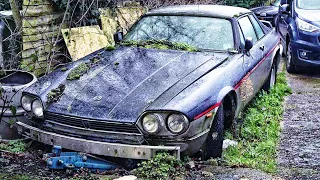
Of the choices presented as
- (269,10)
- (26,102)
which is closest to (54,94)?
(26,102)

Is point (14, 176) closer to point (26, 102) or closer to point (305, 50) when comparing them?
point (26, 102)

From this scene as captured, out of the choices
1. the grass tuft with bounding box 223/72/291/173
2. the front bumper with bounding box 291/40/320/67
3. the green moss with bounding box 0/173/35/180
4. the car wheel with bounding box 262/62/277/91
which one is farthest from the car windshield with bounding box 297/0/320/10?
the green moss with bounding box 0/173/35/180

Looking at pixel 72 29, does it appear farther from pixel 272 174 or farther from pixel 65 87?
pixel 272 174

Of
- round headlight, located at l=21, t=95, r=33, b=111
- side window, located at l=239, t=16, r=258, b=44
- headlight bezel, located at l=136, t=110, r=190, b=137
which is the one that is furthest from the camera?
side window, located at l=239, t=16, r=258, b=44

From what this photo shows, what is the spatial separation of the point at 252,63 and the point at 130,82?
6.58ft

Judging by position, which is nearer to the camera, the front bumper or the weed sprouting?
the weed sprouting

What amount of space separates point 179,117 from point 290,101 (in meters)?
3.86

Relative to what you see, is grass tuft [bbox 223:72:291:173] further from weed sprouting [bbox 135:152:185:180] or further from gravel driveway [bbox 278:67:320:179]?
weed sprouting [bbox 135:152:185:180]

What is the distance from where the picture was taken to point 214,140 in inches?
176

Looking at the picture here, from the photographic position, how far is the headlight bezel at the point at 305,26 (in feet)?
28.5

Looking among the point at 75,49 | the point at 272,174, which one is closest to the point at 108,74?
the point at 272,174

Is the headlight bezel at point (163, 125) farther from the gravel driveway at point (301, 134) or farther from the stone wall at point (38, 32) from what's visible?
the stone wall at point (38, 32)

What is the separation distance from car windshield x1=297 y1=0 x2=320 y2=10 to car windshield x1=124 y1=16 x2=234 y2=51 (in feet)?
13.9

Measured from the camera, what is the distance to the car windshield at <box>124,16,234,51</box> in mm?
5688
